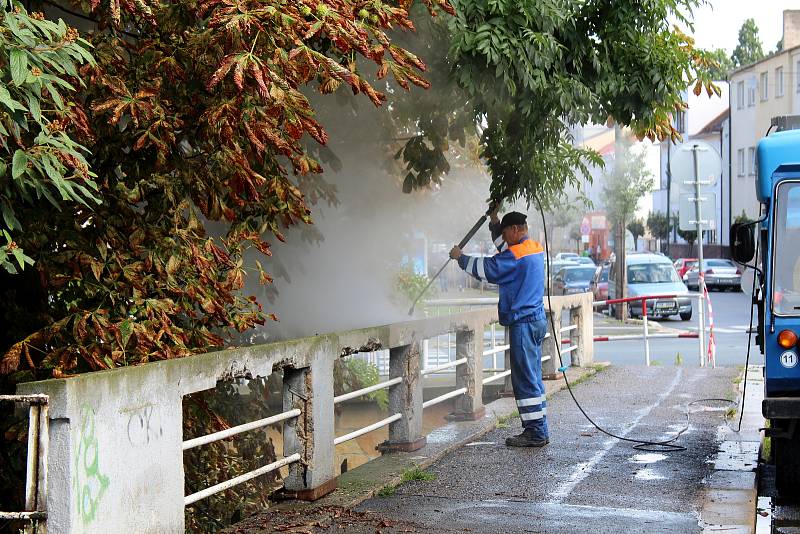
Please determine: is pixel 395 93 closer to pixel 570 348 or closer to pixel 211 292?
pixel 211 292

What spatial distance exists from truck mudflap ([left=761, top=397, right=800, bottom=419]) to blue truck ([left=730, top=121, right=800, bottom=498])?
0.75 ft

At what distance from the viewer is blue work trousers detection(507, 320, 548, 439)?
883 centimetres

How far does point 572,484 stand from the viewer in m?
7.41

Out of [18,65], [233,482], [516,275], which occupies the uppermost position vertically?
[18,65]

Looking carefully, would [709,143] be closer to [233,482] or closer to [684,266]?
[684,266]

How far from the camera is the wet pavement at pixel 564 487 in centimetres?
619

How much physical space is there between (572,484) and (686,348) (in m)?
15.7

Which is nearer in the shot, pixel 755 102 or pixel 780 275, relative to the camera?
pixel 780 275

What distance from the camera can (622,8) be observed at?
891 cm

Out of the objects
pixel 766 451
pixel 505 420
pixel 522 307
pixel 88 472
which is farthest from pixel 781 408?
pixel 88 472

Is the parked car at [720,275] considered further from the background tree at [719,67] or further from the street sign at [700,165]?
the background tree at [719,67]

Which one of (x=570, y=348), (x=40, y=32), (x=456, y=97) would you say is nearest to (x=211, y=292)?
(x=40, y=32)

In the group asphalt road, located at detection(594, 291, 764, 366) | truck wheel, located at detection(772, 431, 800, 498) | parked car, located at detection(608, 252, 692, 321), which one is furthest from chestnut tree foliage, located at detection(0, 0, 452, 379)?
parked car, located at detection(608, 252, 692, 321)

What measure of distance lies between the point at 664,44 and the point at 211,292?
5190 millimetres
